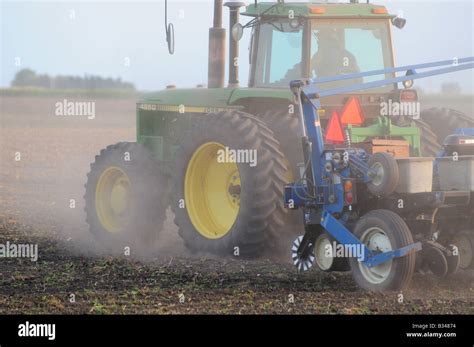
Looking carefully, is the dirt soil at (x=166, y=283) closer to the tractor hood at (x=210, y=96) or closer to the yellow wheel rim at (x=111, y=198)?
the yellow wheel rim at (x=111, y=198)

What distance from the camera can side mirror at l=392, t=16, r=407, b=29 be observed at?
431 inches

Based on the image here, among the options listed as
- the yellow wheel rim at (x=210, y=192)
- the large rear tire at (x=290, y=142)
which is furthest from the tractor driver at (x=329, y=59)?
the yellow wheel rim at (x=210, y=192)

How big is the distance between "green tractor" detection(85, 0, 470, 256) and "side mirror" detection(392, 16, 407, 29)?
0.04 feet

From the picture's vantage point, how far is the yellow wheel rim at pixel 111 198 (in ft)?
40.5

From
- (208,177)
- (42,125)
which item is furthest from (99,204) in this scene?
(42,125)

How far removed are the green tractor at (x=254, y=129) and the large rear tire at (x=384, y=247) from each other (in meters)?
1.37

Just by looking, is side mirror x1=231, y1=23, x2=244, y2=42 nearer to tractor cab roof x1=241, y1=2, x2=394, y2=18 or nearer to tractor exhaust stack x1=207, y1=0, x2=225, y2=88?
tractor cab roof x1=241, y1=2, x2=394, y2=18

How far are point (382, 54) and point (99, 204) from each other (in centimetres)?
393

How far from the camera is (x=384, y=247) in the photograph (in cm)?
841

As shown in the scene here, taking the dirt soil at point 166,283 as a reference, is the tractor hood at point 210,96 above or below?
above

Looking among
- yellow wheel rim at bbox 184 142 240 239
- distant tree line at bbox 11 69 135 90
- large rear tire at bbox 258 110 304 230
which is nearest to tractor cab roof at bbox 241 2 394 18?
large rear tire at bbox 258 110 304 230

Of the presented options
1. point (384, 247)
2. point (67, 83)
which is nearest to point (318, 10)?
point (384, 247)

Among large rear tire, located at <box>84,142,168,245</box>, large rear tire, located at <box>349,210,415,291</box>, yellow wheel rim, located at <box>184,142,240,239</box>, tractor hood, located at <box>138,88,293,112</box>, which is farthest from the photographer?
large rear tire, located at <box>84,142,168,245</box>
